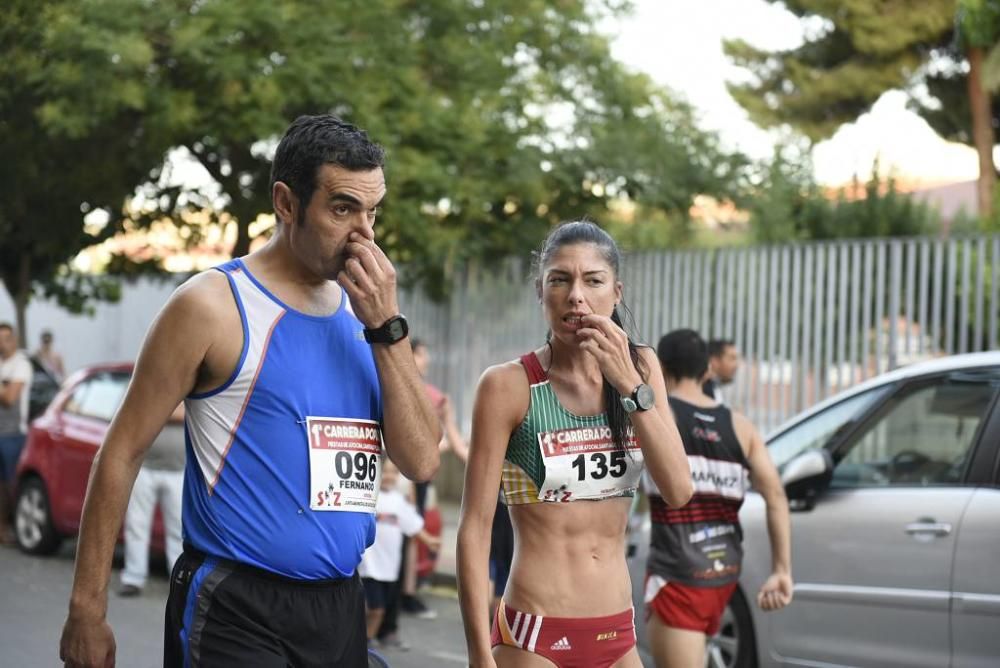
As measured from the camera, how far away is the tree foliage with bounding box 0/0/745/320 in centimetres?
1377

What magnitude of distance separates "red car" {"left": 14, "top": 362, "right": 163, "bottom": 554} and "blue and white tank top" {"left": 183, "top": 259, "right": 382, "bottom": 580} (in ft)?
29.1

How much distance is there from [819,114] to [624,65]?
912 cm

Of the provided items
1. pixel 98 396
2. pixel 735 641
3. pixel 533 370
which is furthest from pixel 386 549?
pixel 533 370

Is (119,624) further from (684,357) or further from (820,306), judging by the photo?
(820,306)

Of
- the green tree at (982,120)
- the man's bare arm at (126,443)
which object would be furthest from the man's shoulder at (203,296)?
the green tree at (982,120)

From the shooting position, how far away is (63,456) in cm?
1201

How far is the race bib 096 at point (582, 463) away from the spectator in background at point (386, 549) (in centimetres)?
439

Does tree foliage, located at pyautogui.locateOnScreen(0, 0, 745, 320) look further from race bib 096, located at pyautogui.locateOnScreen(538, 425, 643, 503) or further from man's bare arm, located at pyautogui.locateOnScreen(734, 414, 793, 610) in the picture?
race bib 096, located at pyautogui.locateOnScreen(538, 425, 643, 503)

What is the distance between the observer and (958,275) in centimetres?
1230

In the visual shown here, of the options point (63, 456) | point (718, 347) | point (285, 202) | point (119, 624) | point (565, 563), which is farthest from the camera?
point (63, 456)

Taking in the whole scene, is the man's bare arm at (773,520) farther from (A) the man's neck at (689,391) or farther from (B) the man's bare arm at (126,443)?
(B) the man's bare arm at (126,443)

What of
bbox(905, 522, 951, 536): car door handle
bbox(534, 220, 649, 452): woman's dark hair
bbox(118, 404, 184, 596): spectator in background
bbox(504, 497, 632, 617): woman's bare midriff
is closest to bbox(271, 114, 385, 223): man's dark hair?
bbox(534, 220, 649, 452): woman's dark hair

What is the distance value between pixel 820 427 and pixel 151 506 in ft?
17.5

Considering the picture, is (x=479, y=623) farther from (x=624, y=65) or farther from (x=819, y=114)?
(x=819, y=114)
